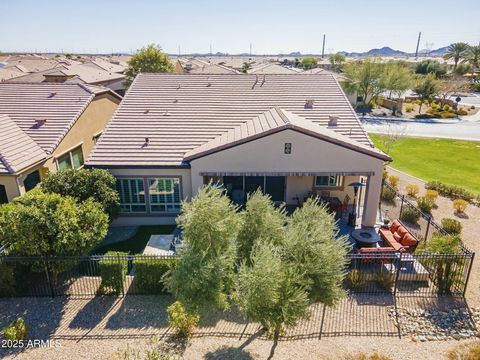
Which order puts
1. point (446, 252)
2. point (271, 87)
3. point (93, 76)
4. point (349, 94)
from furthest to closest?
1. point (349, 94)
2. point (93, 76)
3. point (271, 87)
4. point (446, 252)

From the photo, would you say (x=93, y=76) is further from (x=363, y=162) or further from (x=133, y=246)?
(x=363, y=162)

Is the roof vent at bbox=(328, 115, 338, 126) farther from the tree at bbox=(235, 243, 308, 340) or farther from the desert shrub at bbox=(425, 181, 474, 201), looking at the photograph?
the tree at bbox=(235, 243, 308, 340)

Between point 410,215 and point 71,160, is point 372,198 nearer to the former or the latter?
point 410,215

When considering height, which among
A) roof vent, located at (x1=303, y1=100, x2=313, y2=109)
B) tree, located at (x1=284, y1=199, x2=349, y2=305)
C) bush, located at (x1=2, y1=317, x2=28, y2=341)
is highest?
roof vent, located at (x1=303, y1=100, x2=313, y2=109)

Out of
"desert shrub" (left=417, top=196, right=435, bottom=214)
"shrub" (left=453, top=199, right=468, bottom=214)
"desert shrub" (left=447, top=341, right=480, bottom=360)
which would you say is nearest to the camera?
"desert shrub" (left=447, top=341, right=480, bottom=360)

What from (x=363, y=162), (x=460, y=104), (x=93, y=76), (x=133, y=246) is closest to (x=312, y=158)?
(x=363, y=162)

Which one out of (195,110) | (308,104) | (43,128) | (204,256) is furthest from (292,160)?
(43,128)

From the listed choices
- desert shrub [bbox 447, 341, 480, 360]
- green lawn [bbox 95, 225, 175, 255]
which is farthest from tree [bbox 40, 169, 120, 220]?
desert shrub [bbox 447, 341, 480, 360]
